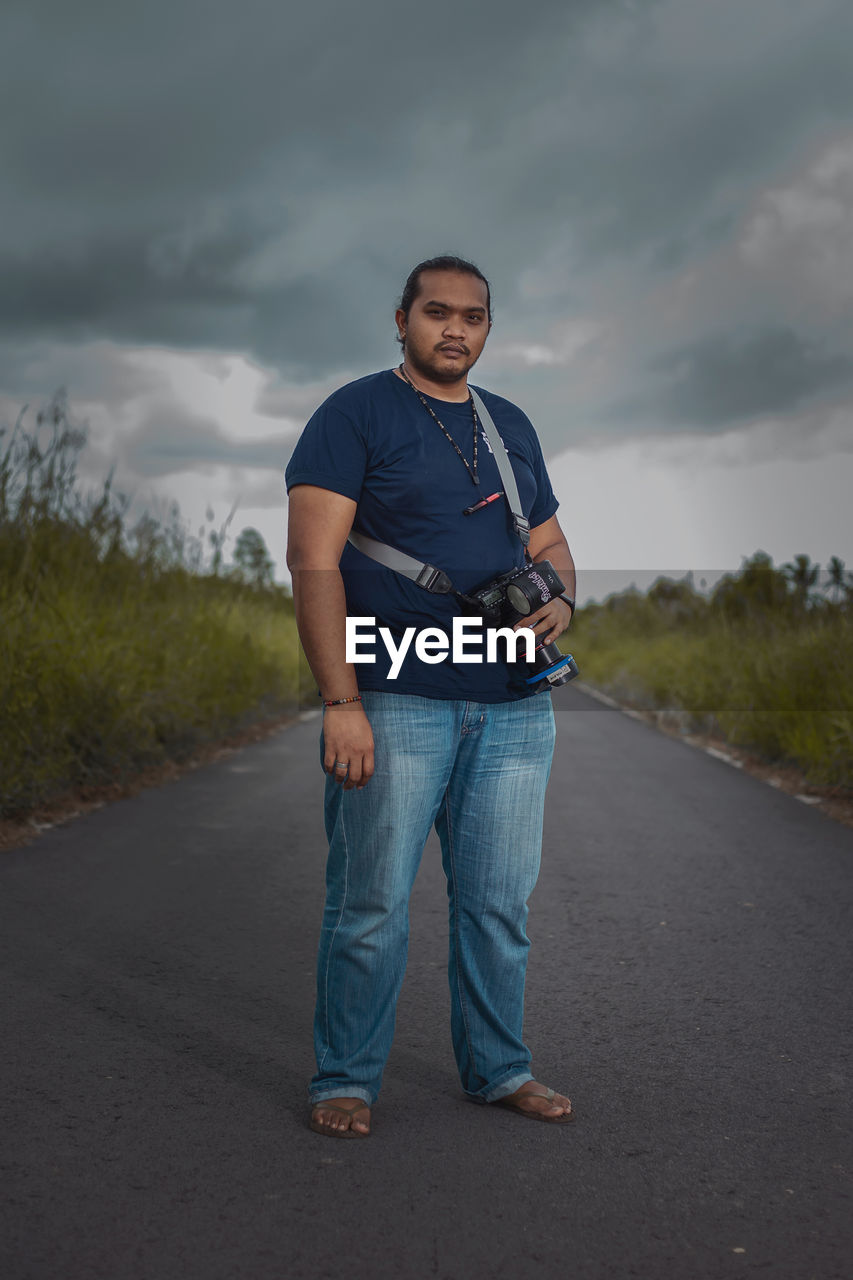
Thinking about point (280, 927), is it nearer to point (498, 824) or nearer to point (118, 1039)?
point (118, 1039)

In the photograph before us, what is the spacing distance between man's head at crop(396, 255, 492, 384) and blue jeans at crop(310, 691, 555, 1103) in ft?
2.99

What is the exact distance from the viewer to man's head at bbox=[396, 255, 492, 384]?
3.27 metres

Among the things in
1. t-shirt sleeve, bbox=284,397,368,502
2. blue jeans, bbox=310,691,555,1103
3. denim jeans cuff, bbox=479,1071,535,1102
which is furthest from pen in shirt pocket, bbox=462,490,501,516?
denim jeans cuff, bbox=479,1071,535,1102

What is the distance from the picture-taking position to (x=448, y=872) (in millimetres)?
3453

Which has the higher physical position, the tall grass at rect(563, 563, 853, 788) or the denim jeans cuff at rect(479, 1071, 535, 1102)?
the tall grass at rect(563, 563, 853, 788)

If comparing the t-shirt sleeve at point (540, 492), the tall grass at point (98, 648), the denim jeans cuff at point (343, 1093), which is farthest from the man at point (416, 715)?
the tall grass at point (98, 648)

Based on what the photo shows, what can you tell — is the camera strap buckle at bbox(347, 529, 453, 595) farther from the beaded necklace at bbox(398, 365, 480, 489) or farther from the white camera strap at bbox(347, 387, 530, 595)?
the beaded necklace at bbox(398, 365, 480, 489)

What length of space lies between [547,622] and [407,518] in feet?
1.55

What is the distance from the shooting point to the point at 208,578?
47.4ft

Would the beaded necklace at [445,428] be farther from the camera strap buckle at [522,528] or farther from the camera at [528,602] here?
the camera at [528,602]

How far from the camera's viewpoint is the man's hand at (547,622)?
325 cm

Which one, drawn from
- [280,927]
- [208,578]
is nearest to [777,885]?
[280,927]

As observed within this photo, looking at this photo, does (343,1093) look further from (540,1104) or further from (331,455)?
(331,455)

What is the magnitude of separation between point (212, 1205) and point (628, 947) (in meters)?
2.80
